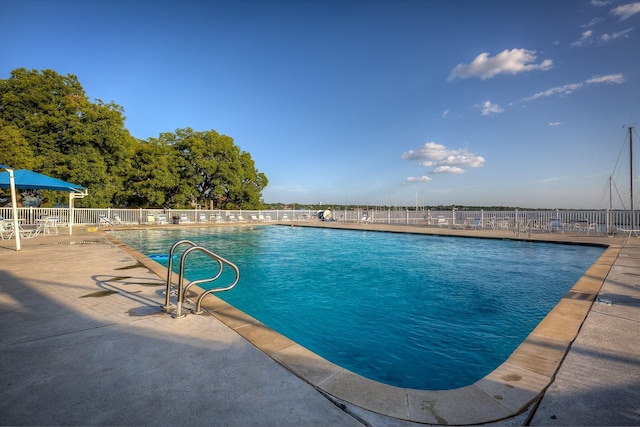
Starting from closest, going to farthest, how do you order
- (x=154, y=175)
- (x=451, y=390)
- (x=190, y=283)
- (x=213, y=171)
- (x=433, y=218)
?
(x=451, y=390) < (x=190, y=283) < (x=433, y=218) < (x=154, y=175) < (x=213, y=171)

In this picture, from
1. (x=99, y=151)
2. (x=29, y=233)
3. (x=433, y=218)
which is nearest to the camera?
(x=29, y=233)

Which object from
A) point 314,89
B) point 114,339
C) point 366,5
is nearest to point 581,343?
point 114,339

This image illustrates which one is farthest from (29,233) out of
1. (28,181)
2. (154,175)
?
(154,175)

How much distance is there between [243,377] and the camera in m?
1.99

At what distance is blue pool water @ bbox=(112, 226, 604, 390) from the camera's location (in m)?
3.41

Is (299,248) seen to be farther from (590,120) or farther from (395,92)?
(590,120)

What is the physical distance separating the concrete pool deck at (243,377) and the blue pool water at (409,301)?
3.13 feet

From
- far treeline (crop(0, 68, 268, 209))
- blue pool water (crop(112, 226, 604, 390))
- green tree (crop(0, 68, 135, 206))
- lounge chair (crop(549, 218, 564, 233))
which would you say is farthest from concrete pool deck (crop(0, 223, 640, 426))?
green tree (crop(0, 68, 135, 206))

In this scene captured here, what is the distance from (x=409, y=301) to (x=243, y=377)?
411 centimetres

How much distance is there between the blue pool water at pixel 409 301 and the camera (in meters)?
3.41

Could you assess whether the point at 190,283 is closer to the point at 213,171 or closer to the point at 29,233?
the point at 29,233

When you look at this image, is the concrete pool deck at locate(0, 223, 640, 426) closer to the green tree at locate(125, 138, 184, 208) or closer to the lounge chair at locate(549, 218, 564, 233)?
the lounge chair at locate(549, 218, 564, 233)

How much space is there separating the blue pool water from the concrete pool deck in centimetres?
95

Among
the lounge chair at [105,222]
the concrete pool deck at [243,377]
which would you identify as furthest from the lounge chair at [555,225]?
the lounge chair at [105,222]
